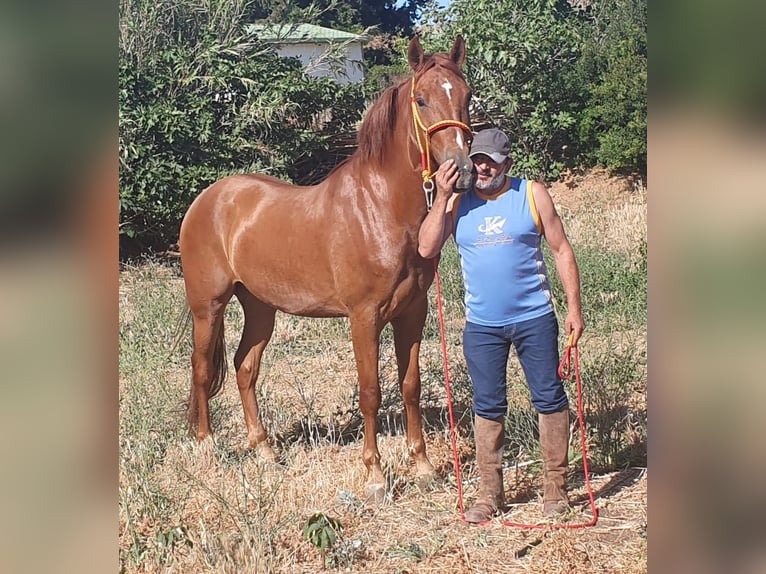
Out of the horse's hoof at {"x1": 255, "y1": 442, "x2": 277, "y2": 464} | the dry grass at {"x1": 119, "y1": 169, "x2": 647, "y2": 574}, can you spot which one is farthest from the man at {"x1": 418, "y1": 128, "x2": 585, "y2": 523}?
the horse's hoof at {"x1": 255, "y1": 442, "x2": 277, "y2": 464}

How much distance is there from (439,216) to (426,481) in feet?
5.15

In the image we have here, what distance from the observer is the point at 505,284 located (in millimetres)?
3383

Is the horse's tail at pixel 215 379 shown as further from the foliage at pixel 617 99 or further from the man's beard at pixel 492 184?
the foliage at pixel 617 99

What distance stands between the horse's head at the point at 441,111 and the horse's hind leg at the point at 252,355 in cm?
198

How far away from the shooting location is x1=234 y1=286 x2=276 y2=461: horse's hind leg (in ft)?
15.8

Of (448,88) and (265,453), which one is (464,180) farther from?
(265,453)

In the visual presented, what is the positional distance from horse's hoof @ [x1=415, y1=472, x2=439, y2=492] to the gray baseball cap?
1.85m

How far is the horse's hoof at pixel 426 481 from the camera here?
4078mm

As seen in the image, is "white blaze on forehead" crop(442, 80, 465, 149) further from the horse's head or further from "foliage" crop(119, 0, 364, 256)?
"foliage" crop(119, 0, 364, 256)

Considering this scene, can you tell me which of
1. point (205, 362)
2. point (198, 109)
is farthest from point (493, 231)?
point (198, 109)
